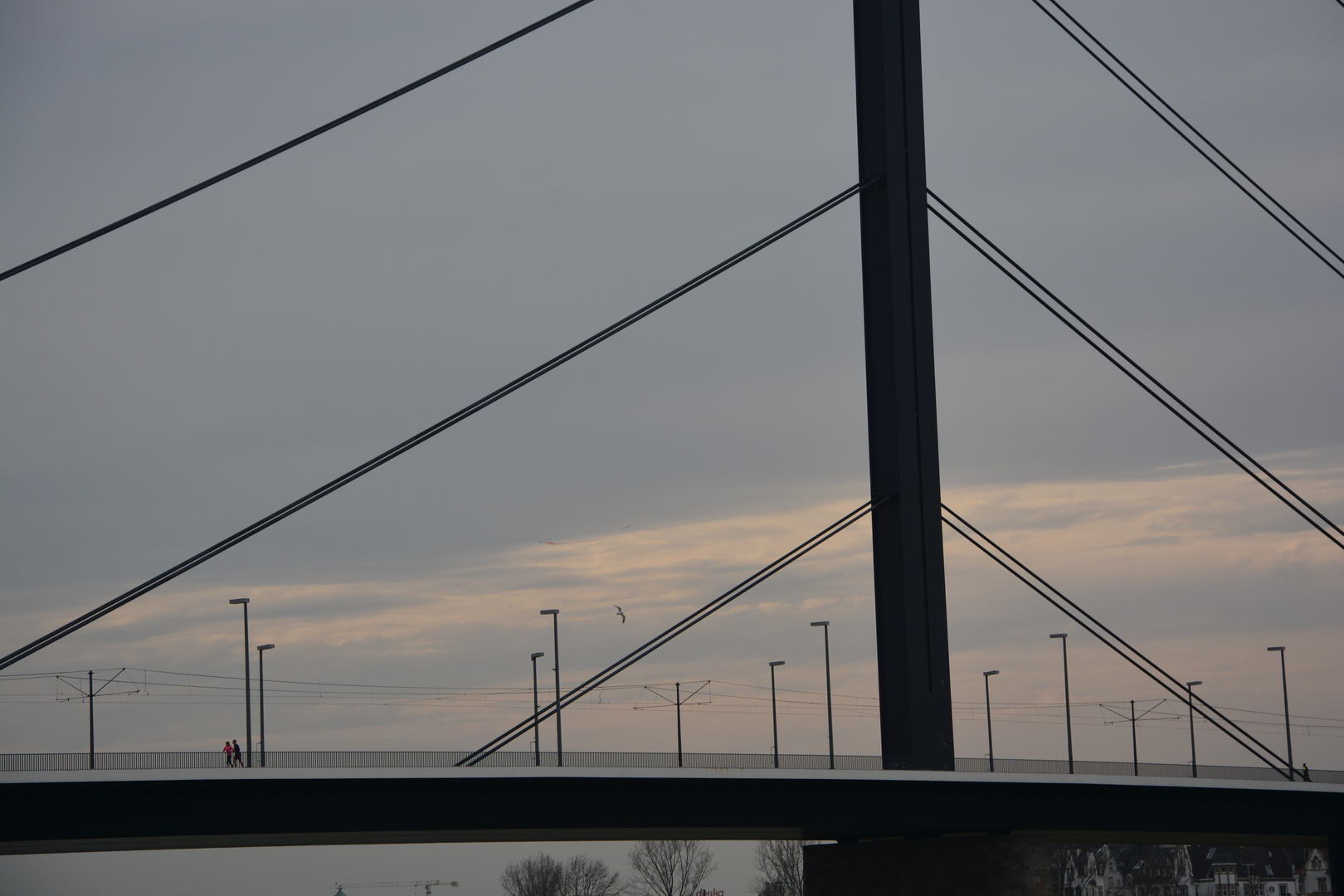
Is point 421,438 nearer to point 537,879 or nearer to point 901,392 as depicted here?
point 901,392

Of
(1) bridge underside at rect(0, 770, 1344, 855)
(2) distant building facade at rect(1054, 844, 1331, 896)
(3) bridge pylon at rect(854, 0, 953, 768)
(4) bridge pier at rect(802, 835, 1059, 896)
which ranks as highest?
(3) bridge pylon at rect(854, 0, 953, 768)

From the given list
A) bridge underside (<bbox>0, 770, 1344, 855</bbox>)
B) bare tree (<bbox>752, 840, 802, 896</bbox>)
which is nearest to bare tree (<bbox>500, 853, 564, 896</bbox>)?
bare tree (<bbox>752, 840, 802, 896</bbox>)

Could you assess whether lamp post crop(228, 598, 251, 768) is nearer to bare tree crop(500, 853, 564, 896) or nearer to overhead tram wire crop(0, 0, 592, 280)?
overhead tram wire crop(0, 0, 592, 280)

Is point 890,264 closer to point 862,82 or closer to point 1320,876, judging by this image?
point 862,82

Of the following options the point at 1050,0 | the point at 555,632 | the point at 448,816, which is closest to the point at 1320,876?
the point at 555,632

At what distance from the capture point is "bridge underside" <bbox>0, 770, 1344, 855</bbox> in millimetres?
26188

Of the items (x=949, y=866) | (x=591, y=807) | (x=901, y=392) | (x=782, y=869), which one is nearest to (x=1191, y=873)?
(x=782, y=869)

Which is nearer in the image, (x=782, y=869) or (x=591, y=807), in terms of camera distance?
(x=591, y=807)

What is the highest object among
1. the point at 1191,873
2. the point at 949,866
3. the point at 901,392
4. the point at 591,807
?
the point at 901,392

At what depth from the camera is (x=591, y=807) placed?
30.4 metres

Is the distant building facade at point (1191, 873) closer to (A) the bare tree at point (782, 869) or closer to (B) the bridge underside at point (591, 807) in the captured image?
(A) the bare tree at point (782, 869)

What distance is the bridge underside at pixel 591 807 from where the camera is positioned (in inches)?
1031

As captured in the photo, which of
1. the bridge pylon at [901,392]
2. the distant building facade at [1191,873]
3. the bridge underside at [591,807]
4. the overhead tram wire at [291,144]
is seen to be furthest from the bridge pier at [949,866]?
the distant building facade at [1191,873]

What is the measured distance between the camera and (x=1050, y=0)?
3750 centimetres
